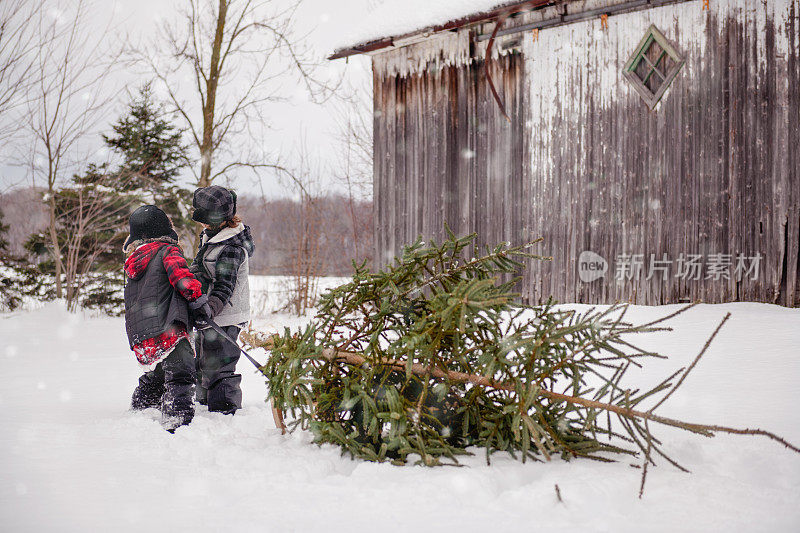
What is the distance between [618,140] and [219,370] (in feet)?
20.8

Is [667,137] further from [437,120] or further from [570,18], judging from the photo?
[437,120]

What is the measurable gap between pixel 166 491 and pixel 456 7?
824cm

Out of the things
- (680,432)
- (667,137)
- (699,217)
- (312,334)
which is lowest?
(680,432)

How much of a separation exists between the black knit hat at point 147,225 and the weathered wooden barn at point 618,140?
582 cm

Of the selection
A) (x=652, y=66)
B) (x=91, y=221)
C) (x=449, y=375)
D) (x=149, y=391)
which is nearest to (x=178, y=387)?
(x=149, y=391)

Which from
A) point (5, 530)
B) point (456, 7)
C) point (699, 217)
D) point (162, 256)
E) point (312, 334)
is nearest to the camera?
point (5, 530)

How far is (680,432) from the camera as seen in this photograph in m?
2.96

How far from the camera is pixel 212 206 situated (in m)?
3.76

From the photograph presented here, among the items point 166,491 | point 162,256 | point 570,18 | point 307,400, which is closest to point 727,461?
point 307,400

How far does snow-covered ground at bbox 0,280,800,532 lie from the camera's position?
1887mm

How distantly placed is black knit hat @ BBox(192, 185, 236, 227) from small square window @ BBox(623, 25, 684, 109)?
20.0ft

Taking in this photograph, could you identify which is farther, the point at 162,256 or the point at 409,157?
the point at 409,157

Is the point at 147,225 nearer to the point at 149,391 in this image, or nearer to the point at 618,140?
the point at 149,391

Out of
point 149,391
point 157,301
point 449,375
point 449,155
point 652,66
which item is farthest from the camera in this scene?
point 449,155
